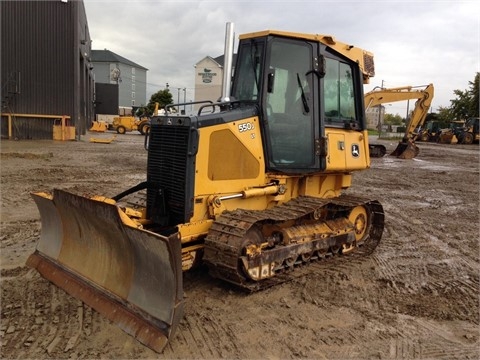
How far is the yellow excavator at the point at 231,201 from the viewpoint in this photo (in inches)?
155

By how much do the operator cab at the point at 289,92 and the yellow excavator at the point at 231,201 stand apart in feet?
0.04

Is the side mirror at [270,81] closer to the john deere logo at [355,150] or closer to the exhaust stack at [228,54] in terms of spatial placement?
→ the exhaust stack at [228,54]

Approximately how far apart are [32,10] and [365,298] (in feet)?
78.2

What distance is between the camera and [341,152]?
5.94 meters

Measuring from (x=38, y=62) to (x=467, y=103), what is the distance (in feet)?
151

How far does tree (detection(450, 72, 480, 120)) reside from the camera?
4951cm

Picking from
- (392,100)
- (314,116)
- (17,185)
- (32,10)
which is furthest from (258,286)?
(32,10)

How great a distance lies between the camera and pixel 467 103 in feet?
166

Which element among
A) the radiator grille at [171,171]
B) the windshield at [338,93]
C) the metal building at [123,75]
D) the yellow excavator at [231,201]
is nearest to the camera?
the yellow excavator at [231,201]

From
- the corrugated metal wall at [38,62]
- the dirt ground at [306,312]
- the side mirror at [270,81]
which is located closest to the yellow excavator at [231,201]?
the side mirror at [270,81]

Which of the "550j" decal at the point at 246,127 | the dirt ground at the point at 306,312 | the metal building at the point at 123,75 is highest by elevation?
the metal building at the point at 123,75

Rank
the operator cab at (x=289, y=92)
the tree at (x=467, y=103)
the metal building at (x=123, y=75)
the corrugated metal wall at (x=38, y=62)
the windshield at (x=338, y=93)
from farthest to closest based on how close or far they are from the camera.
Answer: the metal building at (x=123, y=75)
the tree at (x=467, y=103)
the corrugated metal wall at (x=38, y=62)
the windshield at (x=338, y=93)
the operator cab at (x=289, y=92)

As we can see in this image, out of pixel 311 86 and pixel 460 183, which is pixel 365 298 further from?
pixel 460 183

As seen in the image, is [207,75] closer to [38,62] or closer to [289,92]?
[38,62]
